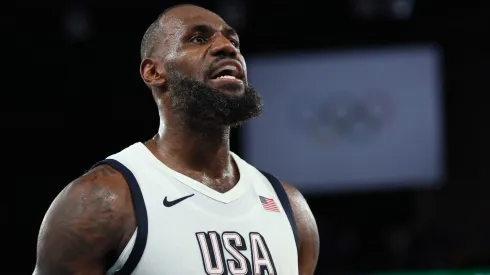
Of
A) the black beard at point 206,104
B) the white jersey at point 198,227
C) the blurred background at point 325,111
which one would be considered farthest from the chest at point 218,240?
the blurred background at point 325,111

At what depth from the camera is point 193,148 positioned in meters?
2.54

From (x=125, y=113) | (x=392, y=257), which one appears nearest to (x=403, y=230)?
(x=392, y=257)

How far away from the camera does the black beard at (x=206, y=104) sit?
2.47 meters

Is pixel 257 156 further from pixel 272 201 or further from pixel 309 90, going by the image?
pixel 272 201

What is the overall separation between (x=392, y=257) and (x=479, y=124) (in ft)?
6.04

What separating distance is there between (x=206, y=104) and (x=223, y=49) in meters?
0.19

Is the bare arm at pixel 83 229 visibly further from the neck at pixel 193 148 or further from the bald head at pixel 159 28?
the bald head at pixel 159 28

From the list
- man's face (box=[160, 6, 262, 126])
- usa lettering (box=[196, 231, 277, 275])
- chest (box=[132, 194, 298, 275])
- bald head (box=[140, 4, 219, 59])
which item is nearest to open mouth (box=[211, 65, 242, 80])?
man's face (box=[160, 6, 262, 126])

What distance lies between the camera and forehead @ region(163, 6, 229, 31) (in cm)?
260

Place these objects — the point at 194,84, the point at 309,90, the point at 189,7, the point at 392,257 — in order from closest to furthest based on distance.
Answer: the point at 194,84, the point at 189,7, the point at 392,257, the point at 309,90

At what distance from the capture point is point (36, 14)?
8.11m

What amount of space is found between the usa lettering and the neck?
0.89 feet

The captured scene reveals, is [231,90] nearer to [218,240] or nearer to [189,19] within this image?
[189,19]

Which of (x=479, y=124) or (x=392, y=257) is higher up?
(x=479, y=124)
